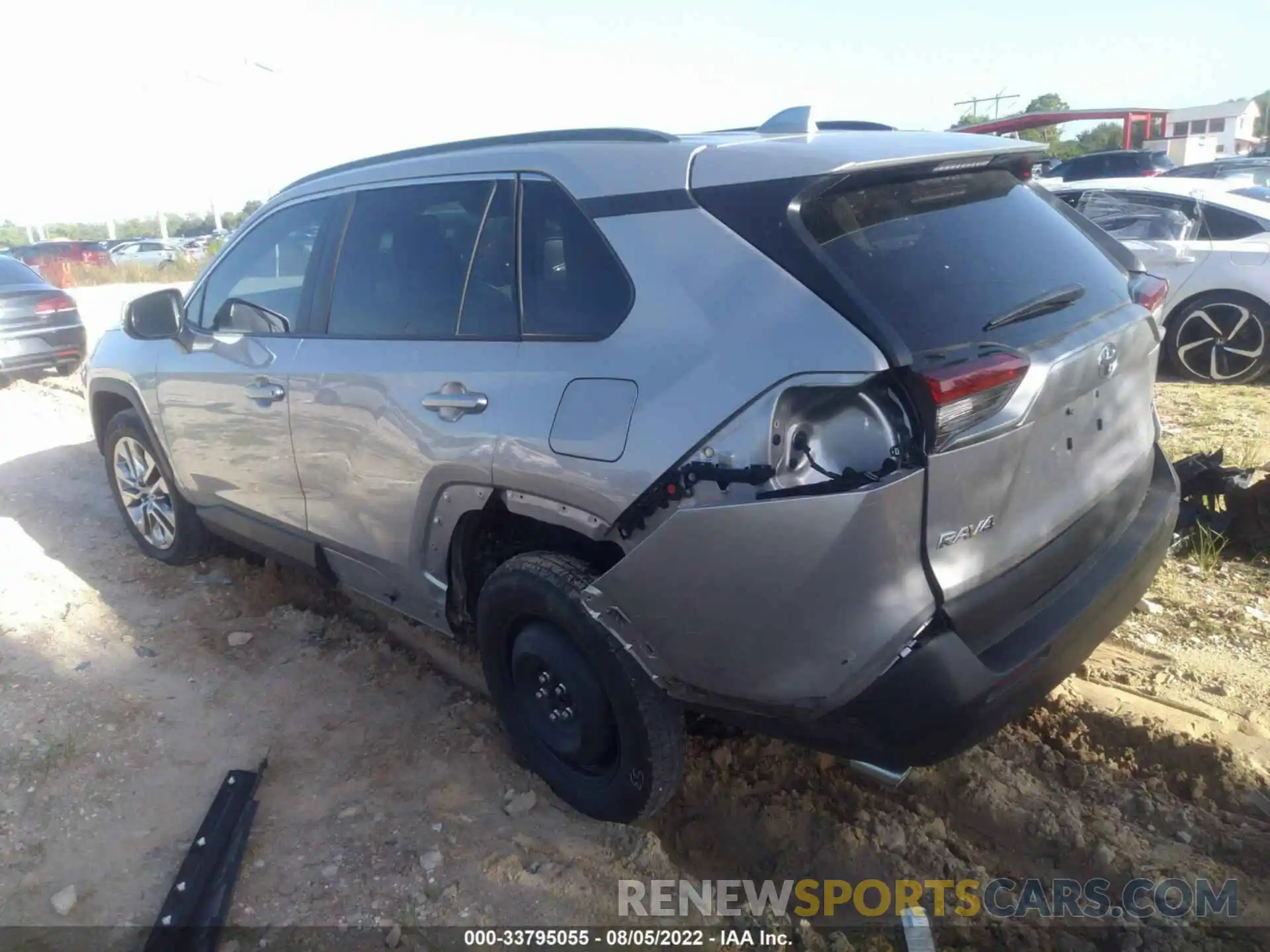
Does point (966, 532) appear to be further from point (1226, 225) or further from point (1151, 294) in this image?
point (1226, 225)

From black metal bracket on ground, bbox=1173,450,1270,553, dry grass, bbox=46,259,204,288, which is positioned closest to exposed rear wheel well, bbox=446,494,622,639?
black metal bracket on ground, bbox=1173,450,1270,553

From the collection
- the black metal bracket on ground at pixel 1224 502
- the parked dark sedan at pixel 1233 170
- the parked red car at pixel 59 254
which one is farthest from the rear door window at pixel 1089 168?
the parked red car at pixel 59 254

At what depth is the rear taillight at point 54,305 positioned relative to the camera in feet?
33.6

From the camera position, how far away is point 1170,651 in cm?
373

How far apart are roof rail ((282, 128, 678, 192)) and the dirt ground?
6.49ft

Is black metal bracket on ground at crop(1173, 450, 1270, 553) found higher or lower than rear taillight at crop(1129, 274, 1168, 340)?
lower

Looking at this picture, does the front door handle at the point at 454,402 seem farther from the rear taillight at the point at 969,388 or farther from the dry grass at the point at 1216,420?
the dry grass at the point at 1216,420

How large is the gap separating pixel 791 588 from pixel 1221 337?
7331mm

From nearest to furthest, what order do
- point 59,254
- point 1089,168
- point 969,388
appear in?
point 969,388
point 1089,168
point 59,254

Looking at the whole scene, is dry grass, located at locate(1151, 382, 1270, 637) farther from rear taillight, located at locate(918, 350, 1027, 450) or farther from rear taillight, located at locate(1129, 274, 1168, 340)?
rear taillight, located at locate(918, 350, 1027, 450)

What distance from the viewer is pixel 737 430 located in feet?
7.14

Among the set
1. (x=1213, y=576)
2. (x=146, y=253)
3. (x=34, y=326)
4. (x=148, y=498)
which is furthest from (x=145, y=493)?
(x=146, y=253)

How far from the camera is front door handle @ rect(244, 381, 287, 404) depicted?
362cm

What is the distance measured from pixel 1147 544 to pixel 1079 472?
437 millimetres
